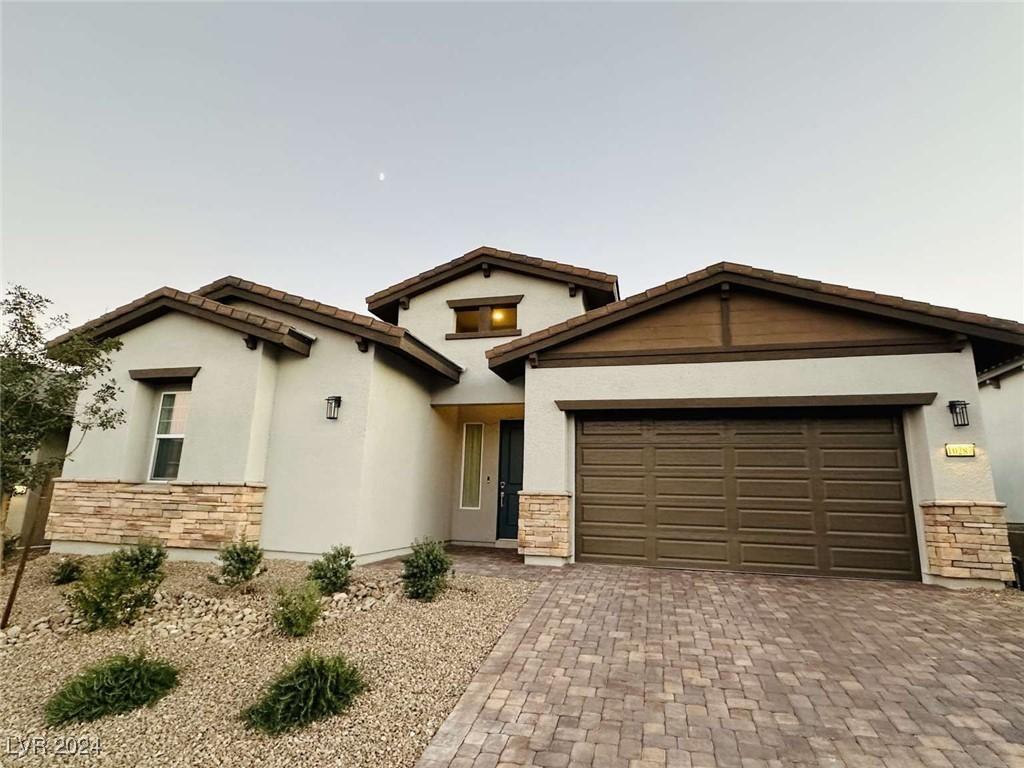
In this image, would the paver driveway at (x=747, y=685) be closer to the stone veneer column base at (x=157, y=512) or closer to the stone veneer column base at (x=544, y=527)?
the stone veneer column base at (x=544, y=527)

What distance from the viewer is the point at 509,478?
1038 centimetres

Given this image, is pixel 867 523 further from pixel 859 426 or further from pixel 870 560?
pixel 859 426

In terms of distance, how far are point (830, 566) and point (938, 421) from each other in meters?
2.58

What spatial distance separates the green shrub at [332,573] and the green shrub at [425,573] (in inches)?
27.7

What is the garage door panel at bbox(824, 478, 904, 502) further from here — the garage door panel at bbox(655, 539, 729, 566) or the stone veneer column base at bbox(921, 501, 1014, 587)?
the garage door panel at bbox(655, 539, 729, 566)

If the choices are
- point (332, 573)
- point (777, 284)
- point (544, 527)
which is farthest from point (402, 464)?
point (777, 284)

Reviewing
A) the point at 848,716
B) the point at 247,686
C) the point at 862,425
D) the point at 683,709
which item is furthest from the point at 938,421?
the point at 247,686

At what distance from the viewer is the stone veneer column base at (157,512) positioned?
23.5 ft

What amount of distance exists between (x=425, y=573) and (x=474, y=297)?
22.8 ft

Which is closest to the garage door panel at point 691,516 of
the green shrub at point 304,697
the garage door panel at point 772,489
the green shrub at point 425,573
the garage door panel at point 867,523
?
the garage door panel at point 772,489

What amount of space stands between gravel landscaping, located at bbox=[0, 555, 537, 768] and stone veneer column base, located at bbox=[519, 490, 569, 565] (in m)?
1.18

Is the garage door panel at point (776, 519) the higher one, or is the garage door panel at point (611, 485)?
the garage door panel at point (611, 485)

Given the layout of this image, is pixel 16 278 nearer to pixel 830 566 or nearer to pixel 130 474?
pixel 130 474

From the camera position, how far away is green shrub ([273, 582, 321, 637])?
4223 millimetres
